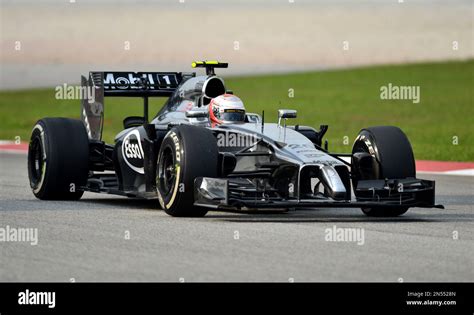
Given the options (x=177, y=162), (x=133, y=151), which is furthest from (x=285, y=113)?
(x=133, y=151)

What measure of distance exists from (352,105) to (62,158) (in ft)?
120

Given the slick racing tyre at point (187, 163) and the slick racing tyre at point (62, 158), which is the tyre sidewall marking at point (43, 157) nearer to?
the slick racing tyre at point (62, 158)

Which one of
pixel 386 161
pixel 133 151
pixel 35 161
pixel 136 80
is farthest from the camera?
pixel 136 80

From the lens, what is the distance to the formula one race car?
13.3 m

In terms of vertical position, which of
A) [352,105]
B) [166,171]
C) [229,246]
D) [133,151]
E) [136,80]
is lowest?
[229,246]

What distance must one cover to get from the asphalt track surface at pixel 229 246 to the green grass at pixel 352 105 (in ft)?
43.7

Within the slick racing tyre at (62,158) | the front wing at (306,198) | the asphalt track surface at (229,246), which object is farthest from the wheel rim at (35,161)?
the front wing at (306,198)

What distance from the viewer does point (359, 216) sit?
47.2 ft

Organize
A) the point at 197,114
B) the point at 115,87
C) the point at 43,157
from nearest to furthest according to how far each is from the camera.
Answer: the point at 197,114
the point at 43,157
the point at 115,87

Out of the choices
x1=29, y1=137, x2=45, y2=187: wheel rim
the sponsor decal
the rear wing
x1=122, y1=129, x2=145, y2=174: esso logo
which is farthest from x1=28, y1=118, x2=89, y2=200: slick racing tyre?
the sponsor decal

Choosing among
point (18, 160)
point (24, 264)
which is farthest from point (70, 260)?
point (18, 160)

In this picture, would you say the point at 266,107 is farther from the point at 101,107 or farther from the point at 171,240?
the point at 171,240

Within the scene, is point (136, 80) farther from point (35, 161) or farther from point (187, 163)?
point (187, 163)

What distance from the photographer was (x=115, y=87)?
55.5 ft
